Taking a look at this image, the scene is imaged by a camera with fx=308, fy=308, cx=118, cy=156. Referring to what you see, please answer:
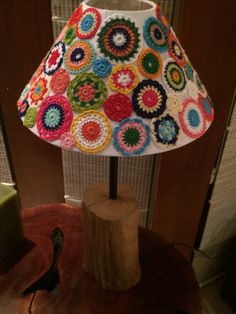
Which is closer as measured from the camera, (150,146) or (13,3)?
(150,146)

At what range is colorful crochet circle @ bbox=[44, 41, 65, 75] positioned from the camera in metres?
0.48

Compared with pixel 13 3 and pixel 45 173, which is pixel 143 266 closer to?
pixel 45 173

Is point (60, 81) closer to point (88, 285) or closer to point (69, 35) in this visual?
point (69, 35)

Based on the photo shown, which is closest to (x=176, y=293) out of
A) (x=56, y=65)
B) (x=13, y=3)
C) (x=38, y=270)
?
(x=38, y=270)

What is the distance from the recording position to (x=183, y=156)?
91 cm

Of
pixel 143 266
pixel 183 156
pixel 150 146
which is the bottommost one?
pixel 143 266

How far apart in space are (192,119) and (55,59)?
0.77ft

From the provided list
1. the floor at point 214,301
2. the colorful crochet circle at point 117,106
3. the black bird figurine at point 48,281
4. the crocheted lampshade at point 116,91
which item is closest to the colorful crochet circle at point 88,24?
the crocheted lampshade at point 116,91

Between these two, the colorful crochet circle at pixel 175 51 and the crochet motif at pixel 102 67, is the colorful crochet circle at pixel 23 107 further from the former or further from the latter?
the colorful crochet circle at pixel 175 51

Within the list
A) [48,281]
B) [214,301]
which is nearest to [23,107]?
[48,281]

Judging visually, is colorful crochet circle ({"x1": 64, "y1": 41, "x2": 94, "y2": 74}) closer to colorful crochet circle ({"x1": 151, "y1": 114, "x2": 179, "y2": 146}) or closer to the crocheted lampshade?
the crocheted lampshade

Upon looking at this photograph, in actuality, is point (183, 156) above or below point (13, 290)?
above

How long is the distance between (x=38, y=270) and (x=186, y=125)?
50 cm

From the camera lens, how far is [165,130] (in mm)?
456
